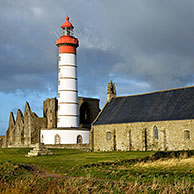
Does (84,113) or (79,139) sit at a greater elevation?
(84,113)

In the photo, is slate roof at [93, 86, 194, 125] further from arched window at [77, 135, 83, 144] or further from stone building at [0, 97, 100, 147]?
stone building at [0, 97, 100, 147]

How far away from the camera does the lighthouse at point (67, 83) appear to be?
143ft

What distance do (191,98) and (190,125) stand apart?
3684 millimetres

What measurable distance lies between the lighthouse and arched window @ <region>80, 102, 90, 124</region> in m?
9.74

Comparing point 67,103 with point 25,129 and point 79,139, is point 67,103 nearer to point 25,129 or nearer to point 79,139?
point 79,139

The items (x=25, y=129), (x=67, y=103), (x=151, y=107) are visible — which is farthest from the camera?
(x=25, y=129)

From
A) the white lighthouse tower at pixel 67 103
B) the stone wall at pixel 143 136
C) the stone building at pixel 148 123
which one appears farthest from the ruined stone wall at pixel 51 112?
the stone wall at pixel 143 136

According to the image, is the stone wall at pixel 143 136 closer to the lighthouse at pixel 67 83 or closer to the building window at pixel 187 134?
the building window at pixel 187 134

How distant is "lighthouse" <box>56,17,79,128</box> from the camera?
43.6 meters

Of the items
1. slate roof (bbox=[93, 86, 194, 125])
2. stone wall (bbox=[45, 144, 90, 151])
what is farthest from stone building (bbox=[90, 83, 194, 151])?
stone wall (bbox=[45, 144, 90, 151])

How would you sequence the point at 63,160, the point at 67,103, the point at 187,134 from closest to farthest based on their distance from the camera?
the point at 63,160 < the point at 187,134 < the point at 67,103

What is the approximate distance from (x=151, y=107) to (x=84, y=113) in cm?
1968

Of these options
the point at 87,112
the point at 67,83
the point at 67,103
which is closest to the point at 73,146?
the point at 67,103

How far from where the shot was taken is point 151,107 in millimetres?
36375
